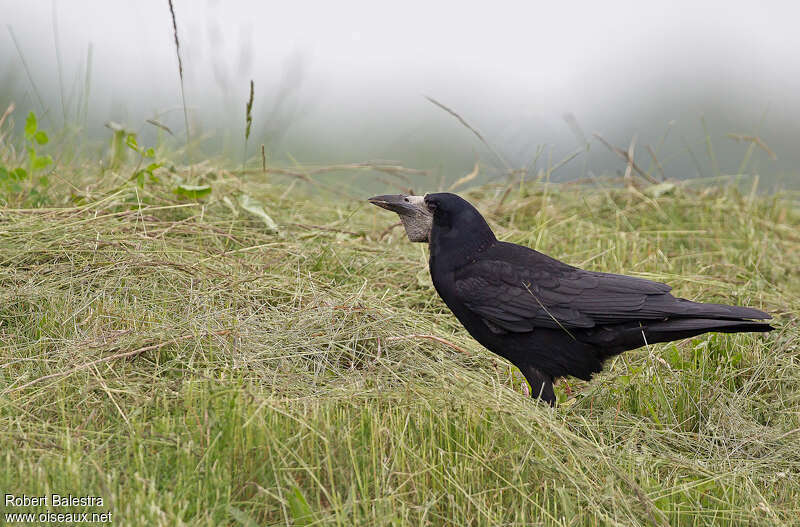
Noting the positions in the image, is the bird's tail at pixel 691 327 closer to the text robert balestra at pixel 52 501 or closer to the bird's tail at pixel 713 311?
the bird's tail at pixel 713 311

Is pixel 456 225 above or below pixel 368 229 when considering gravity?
above

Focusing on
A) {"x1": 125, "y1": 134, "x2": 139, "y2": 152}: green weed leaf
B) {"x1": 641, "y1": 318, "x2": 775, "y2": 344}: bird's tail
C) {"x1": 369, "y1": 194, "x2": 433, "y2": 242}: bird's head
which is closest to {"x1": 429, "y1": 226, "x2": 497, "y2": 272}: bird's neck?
{"x1": 369, "y1": 194, "x2": 433, "y2": 242}: bird's head

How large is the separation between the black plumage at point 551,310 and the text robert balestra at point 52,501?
5.28 feet

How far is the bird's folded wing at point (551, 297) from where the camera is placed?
2.99 metres

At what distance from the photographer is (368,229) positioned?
5004 millimetres

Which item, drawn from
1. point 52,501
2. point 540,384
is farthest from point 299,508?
point 540,384

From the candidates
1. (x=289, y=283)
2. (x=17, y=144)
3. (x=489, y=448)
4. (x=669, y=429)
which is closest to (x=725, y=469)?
(x=669, y=429)

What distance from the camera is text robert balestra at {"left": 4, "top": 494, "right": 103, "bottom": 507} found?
1.93m

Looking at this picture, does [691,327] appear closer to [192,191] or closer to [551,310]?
[551,310]

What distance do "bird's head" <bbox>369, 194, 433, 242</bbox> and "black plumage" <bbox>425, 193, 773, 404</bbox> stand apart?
21 cm

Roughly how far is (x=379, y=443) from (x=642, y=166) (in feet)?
14.3

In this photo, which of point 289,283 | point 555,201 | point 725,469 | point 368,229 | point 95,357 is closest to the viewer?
point 725,469

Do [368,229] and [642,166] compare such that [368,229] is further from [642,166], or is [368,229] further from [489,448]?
[489,448]

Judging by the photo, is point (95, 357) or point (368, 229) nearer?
point (95, 357)
